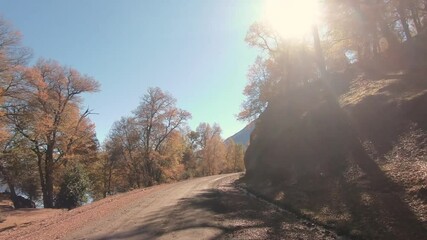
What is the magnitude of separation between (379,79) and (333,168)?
8.68 m

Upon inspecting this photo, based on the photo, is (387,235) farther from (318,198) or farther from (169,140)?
(169,140)

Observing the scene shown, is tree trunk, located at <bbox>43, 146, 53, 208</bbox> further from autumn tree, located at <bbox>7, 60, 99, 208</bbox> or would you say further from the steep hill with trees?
the steep hill with trees

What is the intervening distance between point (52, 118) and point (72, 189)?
301 inches

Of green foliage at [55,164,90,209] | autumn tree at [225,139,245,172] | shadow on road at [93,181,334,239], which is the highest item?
autumn tree at [225,139,245,172]

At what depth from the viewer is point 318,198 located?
14.9 m

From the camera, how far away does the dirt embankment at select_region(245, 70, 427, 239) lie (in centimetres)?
1050

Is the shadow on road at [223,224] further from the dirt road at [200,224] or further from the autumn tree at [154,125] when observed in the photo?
the autumn tree at [154,125]

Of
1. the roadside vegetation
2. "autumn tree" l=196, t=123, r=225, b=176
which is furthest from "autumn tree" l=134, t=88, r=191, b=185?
"autumn tree" l=196, t=123, r=225, b=176

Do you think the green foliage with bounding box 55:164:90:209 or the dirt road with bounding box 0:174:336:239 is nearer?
the dirt road with bounding box 0:174:336:239

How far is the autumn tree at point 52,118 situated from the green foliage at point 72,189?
Result: 218 cm

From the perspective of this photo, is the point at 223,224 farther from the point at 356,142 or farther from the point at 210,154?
the point at 210,154

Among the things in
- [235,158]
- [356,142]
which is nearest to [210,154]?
[235,158]

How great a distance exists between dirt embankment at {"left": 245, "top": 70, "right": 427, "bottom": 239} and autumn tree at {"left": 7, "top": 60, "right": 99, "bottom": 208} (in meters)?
21.1

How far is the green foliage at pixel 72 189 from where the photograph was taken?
3662cm
